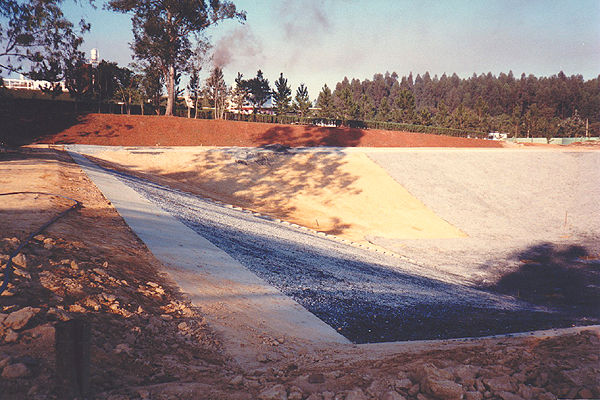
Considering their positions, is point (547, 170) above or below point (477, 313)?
above

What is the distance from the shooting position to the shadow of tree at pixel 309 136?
4422 cm

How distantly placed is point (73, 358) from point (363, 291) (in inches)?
264

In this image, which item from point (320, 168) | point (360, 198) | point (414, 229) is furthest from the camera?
point (320, 168)

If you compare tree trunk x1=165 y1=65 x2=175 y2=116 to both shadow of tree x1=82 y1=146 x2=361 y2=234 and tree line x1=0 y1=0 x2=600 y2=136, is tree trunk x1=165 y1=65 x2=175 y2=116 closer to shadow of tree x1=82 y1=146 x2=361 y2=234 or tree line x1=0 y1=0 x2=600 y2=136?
tree line x1=0 y1=0 x2=600 y2=136

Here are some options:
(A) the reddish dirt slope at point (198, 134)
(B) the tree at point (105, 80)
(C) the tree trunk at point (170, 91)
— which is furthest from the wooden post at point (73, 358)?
(B) the tree at point (105, 80)

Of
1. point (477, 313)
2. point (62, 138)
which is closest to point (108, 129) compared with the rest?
point (62, 138)


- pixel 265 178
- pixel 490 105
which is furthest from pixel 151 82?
pixel 490 105

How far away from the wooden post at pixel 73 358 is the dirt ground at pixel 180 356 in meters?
0.08

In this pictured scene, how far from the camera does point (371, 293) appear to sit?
9.00 metres

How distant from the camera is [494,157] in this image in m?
38.3

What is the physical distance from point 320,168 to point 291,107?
50.1 m

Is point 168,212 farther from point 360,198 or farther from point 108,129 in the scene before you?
point 108,129

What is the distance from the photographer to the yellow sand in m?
22.9

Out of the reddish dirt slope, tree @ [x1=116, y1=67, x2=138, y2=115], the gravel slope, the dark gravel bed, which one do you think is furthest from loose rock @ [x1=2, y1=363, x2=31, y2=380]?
tree @ [x1=116, y1=67, x2=138, y2=115]
